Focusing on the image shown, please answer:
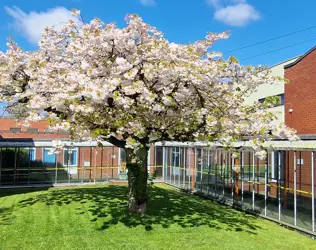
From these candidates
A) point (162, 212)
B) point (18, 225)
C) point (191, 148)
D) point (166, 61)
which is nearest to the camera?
point (166, 61)

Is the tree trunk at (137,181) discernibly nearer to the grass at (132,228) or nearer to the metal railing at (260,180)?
the grass at (132,228)

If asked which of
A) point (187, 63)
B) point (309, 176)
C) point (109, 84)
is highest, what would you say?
point (187, 63)

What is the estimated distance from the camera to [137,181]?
9.78 m

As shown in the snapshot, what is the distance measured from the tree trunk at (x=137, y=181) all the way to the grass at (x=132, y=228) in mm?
366

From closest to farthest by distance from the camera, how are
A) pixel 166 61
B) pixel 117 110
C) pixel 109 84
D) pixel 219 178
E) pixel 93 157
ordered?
pixel 109 84 → pixel 166 61 → pixel 117 110 → pixel 219 178 → pixel 93 157

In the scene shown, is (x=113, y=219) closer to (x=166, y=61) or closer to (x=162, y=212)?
(x=162, y=212)

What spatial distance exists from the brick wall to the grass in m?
5.50

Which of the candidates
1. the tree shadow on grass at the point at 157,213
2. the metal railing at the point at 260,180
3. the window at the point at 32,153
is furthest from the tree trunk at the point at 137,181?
the window at the point at 32,153

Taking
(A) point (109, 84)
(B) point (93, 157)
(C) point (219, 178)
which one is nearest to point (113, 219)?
(A) point (109, 84)

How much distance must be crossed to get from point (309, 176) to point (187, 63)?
670 centimetres

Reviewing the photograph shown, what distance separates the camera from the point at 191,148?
57.1ft

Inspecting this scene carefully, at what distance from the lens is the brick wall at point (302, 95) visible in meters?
14.1

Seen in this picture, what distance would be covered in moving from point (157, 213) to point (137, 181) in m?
1.39

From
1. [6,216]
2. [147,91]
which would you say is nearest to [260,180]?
[147,91]
